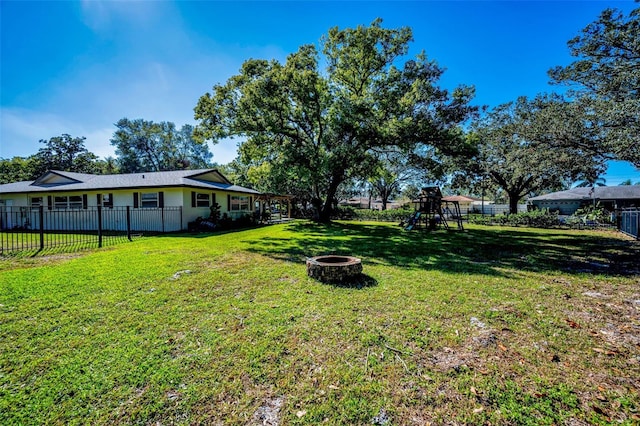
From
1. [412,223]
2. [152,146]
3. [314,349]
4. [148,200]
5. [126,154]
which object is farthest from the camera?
[152,146]

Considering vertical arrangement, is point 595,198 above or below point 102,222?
above

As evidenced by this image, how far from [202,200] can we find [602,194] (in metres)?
39.2

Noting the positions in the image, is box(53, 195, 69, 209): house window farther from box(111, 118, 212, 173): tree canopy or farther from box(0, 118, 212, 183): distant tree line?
box(111, 118, 212, 173): tree canopy

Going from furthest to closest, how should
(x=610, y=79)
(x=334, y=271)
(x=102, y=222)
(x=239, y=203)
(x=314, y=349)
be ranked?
(x=239, y=203), (x=102, y=222), (x=610, y=79), (x=334, y=271), (x=314, y=349)

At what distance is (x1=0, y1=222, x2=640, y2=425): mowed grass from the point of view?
2.21 meters

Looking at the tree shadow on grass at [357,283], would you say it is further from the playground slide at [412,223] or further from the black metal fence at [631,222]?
the black metal fence at [631,222]

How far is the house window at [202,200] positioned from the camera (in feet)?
54.7

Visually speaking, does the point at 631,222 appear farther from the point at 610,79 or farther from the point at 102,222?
the point at 102,222

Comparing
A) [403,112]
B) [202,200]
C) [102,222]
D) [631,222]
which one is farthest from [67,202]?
[631,222]

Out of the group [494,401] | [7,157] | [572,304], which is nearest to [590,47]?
[572,304]

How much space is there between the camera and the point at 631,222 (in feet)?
45.4

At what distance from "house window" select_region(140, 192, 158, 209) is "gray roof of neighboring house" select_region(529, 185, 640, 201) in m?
38.5

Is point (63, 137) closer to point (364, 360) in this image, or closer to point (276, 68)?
point (276, 68)

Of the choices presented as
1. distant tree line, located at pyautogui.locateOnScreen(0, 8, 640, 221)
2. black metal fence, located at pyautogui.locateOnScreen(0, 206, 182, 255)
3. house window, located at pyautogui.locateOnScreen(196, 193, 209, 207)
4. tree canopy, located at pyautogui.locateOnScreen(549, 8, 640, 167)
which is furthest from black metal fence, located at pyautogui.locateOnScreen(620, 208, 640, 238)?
black metal fence, located at pyautogui.locateOnScreen(0, 206, 182, 255)
